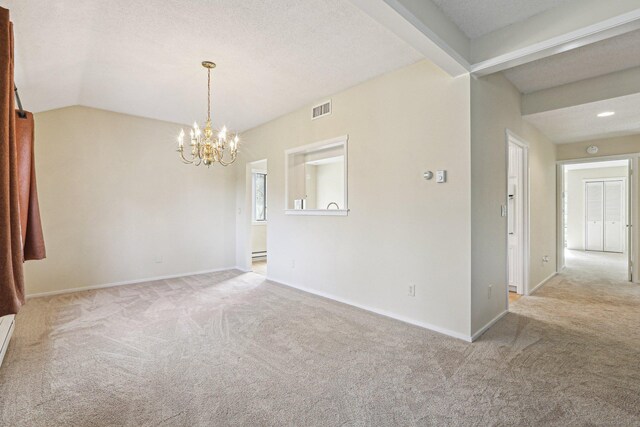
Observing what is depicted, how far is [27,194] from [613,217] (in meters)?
12.2

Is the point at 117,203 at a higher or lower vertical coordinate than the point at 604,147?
lower

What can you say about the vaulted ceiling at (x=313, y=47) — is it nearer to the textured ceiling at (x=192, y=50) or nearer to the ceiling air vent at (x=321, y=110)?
the textured ceiling at (x=192, y=50)

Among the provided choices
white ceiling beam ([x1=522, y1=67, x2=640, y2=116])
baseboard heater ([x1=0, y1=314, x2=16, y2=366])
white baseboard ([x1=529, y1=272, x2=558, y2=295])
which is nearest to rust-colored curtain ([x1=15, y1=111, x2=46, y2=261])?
baseboard heater ([x1=0, y1=314, x2=16, y2=366])

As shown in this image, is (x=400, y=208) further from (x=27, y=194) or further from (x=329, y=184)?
(x=329, y=184)

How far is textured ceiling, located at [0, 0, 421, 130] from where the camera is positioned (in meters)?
2.35

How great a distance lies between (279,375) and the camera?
2.23 meters

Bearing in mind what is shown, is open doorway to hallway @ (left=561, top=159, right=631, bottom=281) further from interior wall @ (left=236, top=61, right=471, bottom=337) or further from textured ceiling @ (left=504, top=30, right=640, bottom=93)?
interior wall @ (left=236, top=61, right=471, bottom=337)

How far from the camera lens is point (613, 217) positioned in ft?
28.5

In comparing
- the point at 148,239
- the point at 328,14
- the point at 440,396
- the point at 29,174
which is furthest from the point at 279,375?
the point at 148,239

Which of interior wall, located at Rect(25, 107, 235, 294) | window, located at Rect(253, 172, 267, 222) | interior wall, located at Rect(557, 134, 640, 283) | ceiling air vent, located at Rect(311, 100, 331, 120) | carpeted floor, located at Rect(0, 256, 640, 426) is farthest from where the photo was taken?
window, located at Rect(253, 172, 267, 222)

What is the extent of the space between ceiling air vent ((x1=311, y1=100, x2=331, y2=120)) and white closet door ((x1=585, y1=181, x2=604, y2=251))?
9.28 meters

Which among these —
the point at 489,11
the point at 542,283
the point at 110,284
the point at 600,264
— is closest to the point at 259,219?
the point at 110,284

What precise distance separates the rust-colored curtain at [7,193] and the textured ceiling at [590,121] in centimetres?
484

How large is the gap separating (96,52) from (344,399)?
3.75 meters
